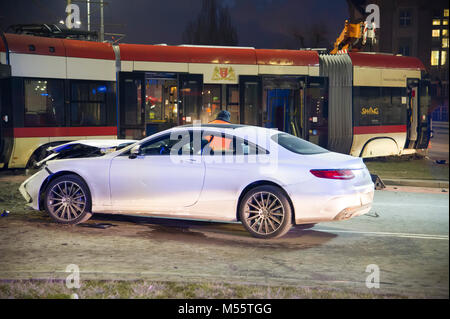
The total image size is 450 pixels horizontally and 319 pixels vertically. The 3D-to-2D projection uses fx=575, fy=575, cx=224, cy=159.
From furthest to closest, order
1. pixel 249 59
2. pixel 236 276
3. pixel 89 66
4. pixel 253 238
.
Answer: pixel 249 59, pixel 89 66, pixel 253 238, pixel 236 276

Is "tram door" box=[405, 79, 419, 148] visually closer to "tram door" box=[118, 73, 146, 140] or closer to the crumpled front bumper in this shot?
"tram door" box=[118, 73, 146, 140]

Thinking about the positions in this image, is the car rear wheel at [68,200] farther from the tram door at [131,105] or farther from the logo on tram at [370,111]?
the logo on tram at [370,111]

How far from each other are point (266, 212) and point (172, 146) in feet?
5.72

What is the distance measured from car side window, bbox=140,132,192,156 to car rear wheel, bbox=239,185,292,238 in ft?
3.91

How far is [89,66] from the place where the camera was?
1446cm

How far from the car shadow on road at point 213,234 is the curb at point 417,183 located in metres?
5.94

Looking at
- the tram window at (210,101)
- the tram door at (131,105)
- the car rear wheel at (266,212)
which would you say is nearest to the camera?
the car rear wheel at (266,212)

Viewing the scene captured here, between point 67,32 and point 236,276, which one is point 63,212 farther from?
point 67,32

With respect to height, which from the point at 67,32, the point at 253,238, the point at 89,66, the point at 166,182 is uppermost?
the point at 67,32

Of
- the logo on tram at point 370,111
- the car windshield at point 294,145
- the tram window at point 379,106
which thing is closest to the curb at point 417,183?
the tram window at point 379,106

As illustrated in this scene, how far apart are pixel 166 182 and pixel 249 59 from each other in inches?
345

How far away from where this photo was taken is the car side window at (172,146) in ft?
26.6

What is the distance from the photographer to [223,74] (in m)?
15.7
